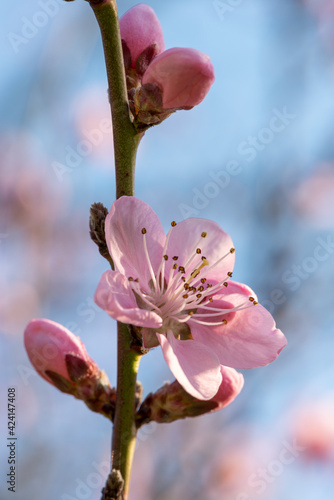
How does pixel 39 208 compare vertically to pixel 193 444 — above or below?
above

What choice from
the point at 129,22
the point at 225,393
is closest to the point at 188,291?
the point at 225,393

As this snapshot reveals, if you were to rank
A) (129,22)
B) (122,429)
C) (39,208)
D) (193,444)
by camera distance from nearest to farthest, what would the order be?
1. (122,429)
2. (129,22)
3. (193,444)
4. (39,208)

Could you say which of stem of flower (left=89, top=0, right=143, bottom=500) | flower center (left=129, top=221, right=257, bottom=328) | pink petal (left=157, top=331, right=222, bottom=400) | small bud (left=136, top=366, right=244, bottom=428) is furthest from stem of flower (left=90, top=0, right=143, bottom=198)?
small bud (left=136, top=366, right=244, bottom=428)

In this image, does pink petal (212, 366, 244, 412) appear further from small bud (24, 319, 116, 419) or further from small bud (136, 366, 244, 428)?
small bud (24, 319, 116, 419)

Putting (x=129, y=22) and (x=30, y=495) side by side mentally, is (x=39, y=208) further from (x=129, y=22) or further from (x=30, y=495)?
(x=129, y=22)

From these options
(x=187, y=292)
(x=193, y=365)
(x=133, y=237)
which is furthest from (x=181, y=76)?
(x=193, y=365)

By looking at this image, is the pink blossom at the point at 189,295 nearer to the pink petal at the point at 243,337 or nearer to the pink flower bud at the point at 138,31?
the pink petal at the point at 243,337

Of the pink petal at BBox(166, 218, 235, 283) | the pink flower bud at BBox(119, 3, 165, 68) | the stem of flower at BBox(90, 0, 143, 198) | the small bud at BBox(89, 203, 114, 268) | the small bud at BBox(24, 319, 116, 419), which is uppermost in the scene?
the pink flower bud at BBox(119, 3, 165, 68)
